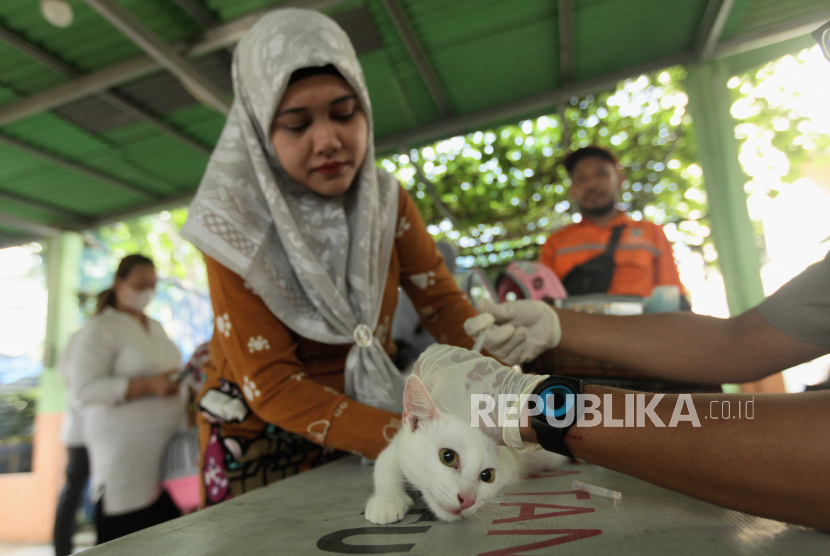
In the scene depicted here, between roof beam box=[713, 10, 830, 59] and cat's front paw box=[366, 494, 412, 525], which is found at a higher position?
roof beam box=[713, 10, 830, 59]

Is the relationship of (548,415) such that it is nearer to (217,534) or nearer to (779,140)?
(217,534)

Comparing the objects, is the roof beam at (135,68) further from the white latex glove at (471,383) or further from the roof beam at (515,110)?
the white latex glove at (471,383)

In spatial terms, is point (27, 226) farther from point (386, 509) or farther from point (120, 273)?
point (386, 509)

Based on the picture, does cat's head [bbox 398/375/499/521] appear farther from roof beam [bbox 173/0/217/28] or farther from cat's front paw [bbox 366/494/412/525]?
roof beam [bbox 173/0/217/28]

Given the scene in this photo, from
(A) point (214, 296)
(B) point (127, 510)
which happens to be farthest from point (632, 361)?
(B) point (127, 510)

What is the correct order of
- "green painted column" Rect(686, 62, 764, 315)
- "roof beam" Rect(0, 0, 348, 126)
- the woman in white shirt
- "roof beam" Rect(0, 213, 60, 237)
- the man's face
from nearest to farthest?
1. the woman in white shirt
2. "roof beam" Rect(0, 0, 348, 126)
3. the man's face
4. "green painted column" Rect(686, 62, 764, 315)
5. "roof beam" Rect(0, 213, 60, 237)

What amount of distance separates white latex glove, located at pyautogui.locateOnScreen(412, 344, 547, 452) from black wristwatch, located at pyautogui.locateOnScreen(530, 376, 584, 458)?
0.04 meters

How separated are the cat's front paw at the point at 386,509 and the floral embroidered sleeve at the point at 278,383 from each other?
21cm

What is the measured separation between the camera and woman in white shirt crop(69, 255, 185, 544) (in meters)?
2.07

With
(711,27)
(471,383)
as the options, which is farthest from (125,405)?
(711,27)

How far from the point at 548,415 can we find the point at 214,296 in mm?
891

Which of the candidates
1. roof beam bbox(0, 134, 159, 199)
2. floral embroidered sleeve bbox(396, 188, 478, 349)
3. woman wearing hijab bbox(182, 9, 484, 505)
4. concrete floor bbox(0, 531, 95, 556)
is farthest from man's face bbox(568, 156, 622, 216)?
concrete floor bbox(0, 531, 95, 556)

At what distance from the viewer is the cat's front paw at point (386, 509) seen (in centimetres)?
72

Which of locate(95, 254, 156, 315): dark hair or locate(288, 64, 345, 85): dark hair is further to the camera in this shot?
locate(95, 254, 156, 315): dark hair
